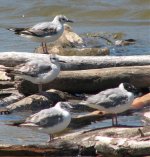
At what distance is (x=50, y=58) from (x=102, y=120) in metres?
1.70

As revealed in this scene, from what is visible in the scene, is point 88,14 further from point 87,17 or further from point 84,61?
point 84,61

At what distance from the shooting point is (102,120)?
9.77 m

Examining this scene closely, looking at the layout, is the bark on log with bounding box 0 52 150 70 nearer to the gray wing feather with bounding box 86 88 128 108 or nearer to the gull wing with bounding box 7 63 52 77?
the gull wing with bounding box 7 63 52 77

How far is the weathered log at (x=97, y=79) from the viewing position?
1113 cm

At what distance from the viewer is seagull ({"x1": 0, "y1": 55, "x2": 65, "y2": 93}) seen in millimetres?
10703

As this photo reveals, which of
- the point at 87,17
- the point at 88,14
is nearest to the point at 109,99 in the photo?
the point at 87,17

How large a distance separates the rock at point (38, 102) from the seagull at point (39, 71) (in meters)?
0.23

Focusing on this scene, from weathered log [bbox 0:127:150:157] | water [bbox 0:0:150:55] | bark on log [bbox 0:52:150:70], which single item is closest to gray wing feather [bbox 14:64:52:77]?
bark on log [bbox 0:52:150:70]

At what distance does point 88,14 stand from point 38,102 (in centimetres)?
1050

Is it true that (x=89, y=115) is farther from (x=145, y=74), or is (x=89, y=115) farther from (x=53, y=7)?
(x=53, y=7)

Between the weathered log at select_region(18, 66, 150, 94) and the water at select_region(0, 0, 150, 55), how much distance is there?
5.77 meters

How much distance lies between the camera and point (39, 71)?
10.8 m

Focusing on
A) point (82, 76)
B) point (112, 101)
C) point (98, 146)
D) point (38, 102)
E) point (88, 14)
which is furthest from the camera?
point (88, 14)

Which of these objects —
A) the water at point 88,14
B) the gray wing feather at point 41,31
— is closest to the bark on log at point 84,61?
the gray wing feather at point 41,31
